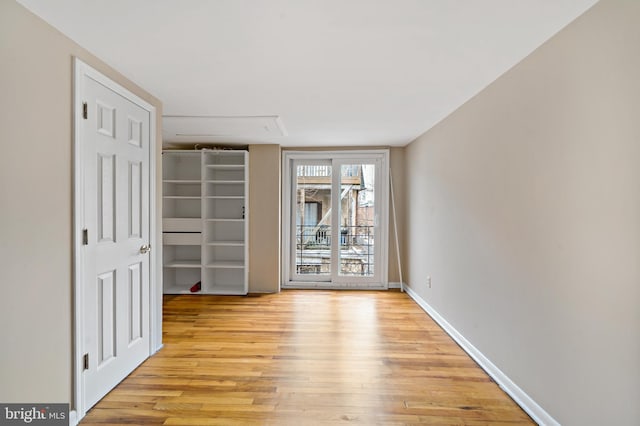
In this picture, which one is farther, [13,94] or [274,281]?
[274,281]

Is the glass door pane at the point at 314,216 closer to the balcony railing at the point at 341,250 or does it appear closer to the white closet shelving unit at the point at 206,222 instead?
the balcony railing at the point at 341,250

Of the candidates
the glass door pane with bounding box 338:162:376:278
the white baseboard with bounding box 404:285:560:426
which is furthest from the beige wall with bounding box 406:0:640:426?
the glass door pane with bounding box 338:162:376:278

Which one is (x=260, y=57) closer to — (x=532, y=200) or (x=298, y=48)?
(x=298, y=48)

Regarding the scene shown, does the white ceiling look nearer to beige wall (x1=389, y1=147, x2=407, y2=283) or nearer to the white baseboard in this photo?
beige wall (x1=389, y1=147, x2=407, y2=283)

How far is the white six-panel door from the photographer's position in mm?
1857

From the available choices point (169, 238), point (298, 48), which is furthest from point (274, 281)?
point (298, 48)

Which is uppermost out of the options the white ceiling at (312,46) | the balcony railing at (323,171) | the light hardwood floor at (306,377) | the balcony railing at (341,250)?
the white ceiling at (312,46)

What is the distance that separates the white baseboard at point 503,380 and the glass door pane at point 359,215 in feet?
5.33

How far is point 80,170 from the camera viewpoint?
70.2 inches

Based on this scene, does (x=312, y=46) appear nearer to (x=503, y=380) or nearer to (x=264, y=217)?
(x=503, y=380)

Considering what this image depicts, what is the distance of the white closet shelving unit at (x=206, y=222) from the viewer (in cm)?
437

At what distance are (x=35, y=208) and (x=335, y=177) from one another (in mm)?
3681

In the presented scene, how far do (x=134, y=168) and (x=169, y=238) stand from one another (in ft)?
7.62

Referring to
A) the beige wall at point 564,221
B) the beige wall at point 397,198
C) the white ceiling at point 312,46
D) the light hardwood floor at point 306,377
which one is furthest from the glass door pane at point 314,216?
the beige wall at point 564,221
